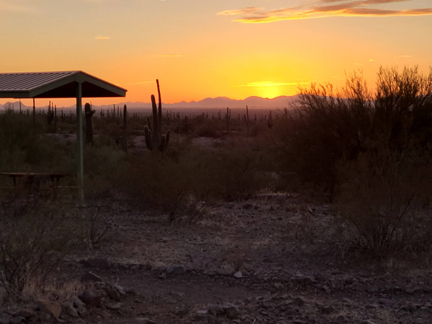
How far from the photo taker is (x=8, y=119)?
22.4 meters

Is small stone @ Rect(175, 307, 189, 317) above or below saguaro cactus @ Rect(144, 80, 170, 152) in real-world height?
below

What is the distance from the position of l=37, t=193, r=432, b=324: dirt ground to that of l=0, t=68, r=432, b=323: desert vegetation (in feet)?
0.57

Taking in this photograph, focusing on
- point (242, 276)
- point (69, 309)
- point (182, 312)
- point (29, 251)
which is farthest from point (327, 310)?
point (29, 251)

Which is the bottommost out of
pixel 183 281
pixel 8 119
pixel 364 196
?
pixel 183 281

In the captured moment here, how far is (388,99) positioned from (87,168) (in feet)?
32.9

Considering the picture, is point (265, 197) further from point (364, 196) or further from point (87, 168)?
point (364, 196)

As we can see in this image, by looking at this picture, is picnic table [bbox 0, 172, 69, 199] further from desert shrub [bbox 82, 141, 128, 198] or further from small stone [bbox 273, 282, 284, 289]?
small stone [bbox 273, 282, 284, 289]

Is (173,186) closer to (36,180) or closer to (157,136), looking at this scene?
(36,180)

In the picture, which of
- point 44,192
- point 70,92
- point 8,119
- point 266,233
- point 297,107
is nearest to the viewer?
point 266,233

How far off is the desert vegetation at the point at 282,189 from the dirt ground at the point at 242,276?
0.57 ft

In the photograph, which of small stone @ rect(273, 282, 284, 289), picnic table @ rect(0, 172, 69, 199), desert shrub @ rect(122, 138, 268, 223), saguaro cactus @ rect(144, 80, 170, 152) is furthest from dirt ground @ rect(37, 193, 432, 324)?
saguaro cactus @ rect(144, 80, 170, 152)

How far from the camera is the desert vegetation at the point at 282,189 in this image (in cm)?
804

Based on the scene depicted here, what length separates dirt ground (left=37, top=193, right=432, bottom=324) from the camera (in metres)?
6.84

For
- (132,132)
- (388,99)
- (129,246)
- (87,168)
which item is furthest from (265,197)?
(132,132)
